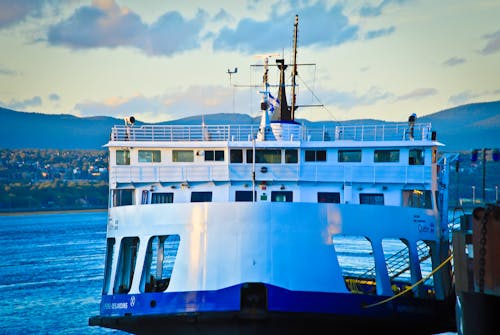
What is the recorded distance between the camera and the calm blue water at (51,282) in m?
43.0

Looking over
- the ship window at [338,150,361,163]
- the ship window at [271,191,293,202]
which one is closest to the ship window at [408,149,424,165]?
the ship window at [338,150,361,163]

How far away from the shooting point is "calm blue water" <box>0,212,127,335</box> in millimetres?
42969

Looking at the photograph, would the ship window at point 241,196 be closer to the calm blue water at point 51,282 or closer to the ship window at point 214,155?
the ship window at point 214,155

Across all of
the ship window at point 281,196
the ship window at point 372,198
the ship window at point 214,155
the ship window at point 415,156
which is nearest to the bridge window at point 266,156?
the ship window at point 214,155

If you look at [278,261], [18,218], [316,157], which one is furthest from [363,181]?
[18,218]

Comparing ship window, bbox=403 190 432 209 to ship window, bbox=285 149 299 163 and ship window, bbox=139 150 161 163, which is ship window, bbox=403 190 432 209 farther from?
ship window, bbox=139 150 161 163

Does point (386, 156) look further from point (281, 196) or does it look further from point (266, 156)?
point (266, 156)

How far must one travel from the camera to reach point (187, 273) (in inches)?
864

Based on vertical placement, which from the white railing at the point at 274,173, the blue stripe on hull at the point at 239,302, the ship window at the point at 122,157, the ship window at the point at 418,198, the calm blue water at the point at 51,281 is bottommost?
the calm blue water at the point at 51,281

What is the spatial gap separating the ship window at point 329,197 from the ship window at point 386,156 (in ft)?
6.33

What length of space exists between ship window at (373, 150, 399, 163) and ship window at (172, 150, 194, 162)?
6.56 meters

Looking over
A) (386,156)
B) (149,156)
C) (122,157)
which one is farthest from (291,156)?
(122,157)

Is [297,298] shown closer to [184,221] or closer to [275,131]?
[184,221]

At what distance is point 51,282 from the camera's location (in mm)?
56219
